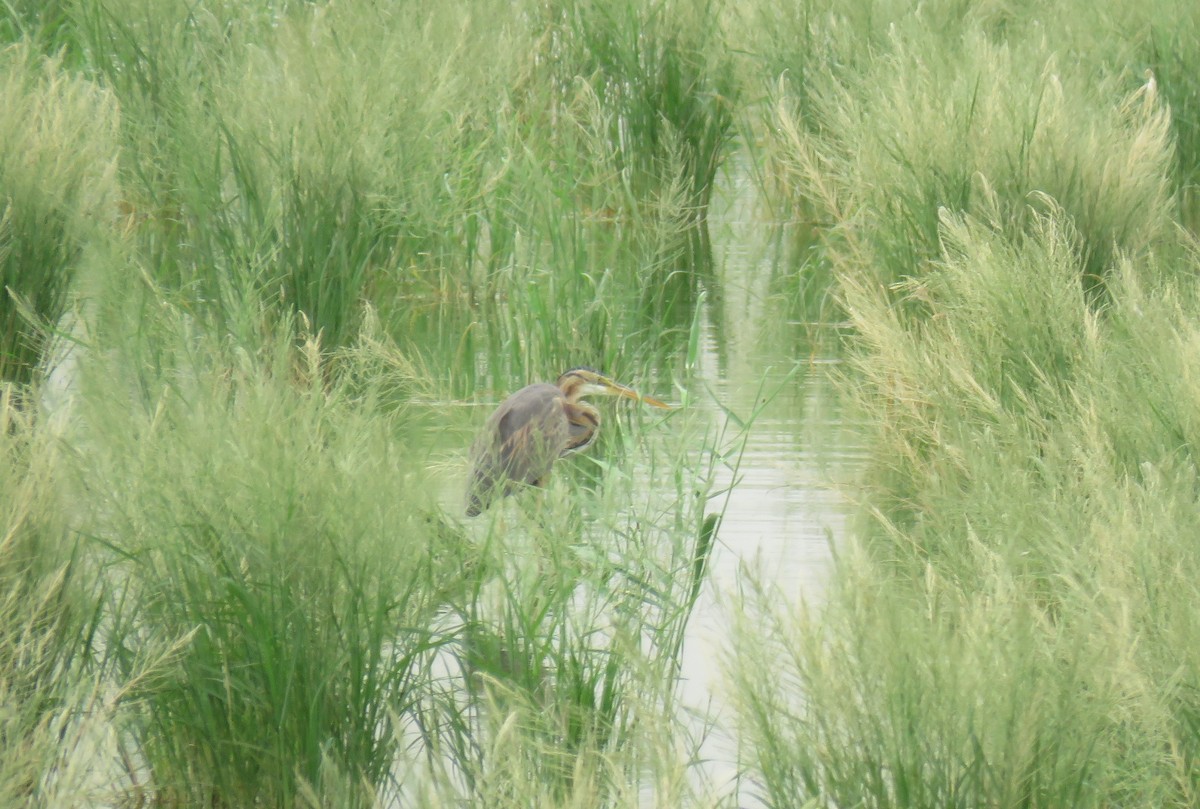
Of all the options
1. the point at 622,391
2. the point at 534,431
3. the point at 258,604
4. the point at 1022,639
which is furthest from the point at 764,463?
the point at 1022,639

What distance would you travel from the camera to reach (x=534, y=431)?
4.16 metres

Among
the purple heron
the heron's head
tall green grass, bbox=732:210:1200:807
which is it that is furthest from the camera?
the heron's head

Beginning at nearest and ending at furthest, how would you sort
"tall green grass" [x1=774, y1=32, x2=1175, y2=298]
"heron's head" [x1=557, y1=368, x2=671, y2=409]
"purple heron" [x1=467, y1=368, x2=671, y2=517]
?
"purple heron" [x1=467, y1=368, x2=671, y2=517] → "heron's head" [x1=557, y1=368, x2=671, y2=409] → "tall green grass" [x1=774, y1=32, x2=1175, y2=298]

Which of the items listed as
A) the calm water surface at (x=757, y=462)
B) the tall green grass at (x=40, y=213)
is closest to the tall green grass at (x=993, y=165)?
the calm water surface at (x=757, y=462)

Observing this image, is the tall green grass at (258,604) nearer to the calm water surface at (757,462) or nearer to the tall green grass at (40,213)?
the calm water surface at (757,462)

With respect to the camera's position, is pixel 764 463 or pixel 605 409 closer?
pixel 764 463

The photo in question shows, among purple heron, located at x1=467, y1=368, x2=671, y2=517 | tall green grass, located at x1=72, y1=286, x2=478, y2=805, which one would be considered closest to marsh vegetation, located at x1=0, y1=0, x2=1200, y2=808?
tall green grass, located at x1=72, y1=286, x2=478, y2=805

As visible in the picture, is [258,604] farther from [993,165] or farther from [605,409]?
[993,165]

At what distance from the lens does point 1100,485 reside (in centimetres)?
342

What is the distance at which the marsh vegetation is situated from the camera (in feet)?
9.52

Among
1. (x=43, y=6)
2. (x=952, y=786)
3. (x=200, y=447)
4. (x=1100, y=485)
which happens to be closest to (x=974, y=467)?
(x=1100, y=485)

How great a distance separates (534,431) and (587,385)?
0.96 m

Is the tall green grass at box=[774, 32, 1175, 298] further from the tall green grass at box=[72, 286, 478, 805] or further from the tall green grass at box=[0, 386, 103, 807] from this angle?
the tall green grass at box=[0, 386, 103, 807]

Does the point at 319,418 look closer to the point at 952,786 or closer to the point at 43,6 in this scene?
the point at 952,786
